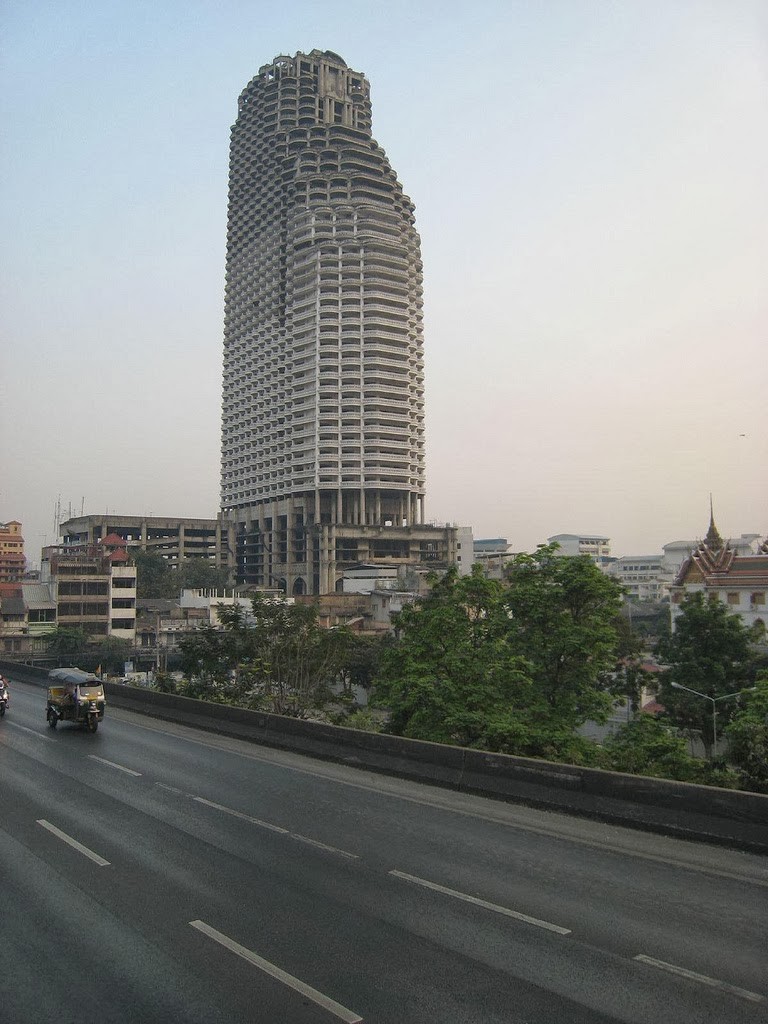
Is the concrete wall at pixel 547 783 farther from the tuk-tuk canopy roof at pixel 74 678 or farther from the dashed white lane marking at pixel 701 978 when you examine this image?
the tuk-tuk canopy roof at pixel 74 678

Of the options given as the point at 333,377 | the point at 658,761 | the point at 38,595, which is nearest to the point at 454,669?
the point at 658,761

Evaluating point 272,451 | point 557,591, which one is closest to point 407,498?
point 272,451

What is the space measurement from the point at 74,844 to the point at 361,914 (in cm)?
564

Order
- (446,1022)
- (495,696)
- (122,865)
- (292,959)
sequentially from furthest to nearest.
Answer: (495,696), (122,865), (292,959), (446,1022)

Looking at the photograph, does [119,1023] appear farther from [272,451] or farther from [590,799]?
[272,451]

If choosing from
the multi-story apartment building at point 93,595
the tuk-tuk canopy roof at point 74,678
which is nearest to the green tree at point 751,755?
the tuk-tuk canopy roof at point 74,678

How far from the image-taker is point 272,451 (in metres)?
175

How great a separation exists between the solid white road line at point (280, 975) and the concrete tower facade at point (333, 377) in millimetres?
140914

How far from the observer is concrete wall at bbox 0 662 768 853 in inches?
504

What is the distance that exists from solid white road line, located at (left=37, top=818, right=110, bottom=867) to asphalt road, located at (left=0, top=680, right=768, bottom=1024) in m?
0.06

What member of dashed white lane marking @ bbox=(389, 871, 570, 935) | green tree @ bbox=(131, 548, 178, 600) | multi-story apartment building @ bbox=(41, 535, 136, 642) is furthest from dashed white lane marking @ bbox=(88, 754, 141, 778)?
green tree @ bbox=(131, 548, 178, 600)

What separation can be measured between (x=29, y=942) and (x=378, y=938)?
3983 millimetres

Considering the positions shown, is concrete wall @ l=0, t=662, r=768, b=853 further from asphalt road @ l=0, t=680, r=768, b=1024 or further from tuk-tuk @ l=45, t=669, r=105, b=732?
tuk-tuk @ l=45, t=669, r=105, b=732

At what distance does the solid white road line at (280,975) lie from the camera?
24.6 ft
